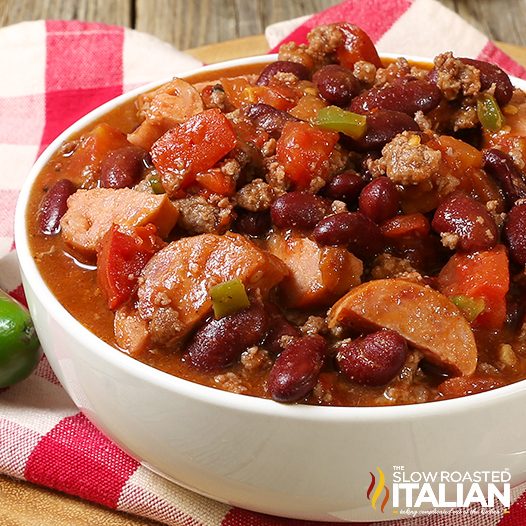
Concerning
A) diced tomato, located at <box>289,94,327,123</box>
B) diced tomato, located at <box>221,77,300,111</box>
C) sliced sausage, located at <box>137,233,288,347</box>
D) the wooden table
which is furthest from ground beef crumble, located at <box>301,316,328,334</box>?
the wooden table

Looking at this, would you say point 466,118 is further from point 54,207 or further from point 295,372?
point 54,207

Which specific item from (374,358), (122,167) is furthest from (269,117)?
(374,358)

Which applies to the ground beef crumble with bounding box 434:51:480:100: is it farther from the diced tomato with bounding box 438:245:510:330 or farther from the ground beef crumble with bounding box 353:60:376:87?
the diced tomato with bounding box 438:245:510:330

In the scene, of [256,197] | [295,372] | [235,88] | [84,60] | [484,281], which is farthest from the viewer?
[84,60]

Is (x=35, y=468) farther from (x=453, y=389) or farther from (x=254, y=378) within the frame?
(x=453, y=389)

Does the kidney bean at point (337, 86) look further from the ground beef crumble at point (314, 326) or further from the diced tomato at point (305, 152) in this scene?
the ground beef crumble at point (314, 326)

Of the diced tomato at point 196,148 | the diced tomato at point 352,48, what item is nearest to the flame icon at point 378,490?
the diced tomato at point 196,148

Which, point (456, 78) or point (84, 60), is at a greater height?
point (456, 78)
